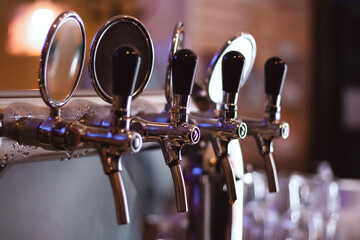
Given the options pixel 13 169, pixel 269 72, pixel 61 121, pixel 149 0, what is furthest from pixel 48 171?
pixel 149 0

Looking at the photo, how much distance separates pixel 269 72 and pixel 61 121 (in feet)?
1.06

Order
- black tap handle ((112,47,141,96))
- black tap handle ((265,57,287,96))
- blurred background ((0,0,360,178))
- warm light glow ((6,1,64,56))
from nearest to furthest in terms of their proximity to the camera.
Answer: black tap handle ((112,47,141,96)), black tap handle ((265,57,287,96)), warm light glow ((6,1,64,56)), blurred background ((0,0,360,178))

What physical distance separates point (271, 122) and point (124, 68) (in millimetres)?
326

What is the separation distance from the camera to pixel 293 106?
13.4 ft

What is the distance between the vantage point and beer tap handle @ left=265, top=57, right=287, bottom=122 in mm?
726

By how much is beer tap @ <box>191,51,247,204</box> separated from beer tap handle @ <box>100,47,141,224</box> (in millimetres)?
164

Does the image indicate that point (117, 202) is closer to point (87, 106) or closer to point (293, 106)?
point (87, 106)

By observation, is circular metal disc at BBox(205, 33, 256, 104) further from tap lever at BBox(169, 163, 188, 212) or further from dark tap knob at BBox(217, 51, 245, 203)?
tap lever at BBox(169, 163, 188, 212)

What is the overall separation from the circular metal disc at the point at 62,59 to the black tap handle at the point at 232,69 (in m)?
0.18

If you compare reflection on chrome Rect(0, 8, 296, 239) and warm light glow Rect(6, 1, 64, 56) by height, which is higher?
warm light glow Rect(6, 1, 64, 56)

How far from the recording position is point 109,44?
0.59 m

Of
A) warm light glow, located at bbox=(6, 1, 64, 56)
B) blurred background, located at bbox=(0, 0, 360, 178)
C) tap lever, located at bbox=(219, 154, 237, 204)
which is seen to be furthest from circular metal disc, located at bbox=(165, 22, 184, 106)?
blurred background, located at bbox=(0, 0, 360, 178)

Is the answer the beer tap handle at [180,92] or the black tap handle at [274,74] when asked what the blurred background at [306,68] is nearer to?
the black tap handle at [274,74]

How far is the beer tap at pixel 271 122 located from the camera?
2.40 ft
